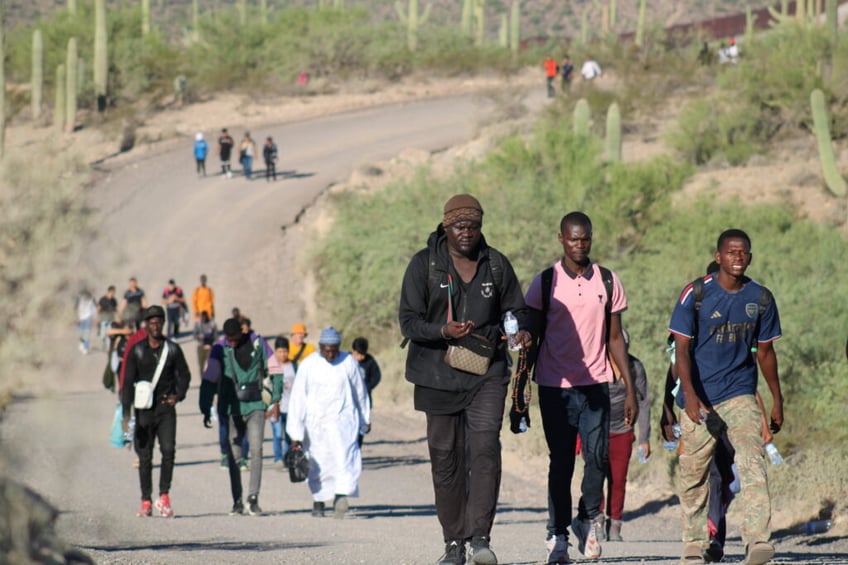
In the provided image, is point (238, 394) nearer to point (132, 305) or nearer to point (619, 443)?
point (619, 443)

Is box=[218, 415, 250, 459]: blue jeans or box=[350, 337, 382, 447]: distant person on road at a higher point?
box=[350, 337, 382, 447]: distant person on road

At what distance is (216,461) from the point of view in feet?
60.0

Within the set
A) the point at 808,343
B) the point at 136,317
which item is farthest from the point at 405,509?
the point at 808,343

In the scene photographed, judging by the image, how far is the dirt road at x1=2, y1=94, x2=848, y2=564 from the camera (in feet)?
23.5

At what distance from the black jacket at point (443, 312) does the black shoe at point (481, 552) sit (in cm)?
72

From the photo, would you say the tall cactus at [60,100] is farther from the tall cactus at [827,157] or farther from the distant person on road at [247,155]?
Answer: the tall cactus at [827,157]

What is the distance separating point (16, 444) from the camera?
259 inches

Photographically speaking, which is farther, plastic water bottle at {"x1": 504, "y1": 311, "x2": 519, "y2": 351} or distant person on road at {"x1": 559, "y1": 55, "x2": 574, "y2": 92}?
distant person on road at {"x1": 559, "y1": 55, "x2": 574, "y2": 92}

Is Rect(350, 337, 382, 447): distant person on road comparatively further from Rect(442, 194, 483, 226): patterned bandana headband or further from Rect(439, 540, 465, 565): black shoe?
Rect(442, 194, 483, 226): patterned bandana headband

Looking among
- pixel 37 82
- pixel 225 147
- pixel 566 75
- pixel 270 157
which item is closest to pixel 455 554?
pixel 225 147

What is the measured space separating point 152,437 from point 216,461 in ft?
16.3

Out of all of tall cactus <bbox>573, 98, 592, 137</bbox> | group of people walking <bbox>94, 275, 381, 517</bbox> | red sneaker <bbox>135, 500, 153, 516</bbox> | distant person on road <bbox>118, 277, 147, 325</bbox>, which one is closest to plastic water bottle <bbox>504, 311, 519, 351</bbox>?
group of people walking <bbox>94, 275, 381, 517</bbox>

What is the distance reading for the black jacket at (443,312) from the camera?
8.16 m

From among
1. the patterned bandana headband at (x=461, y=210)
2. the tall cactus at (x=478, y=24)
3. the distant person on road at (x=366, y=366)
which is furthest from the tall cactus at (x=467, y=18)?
the patterned bandana headband at (x=461, y=210)
